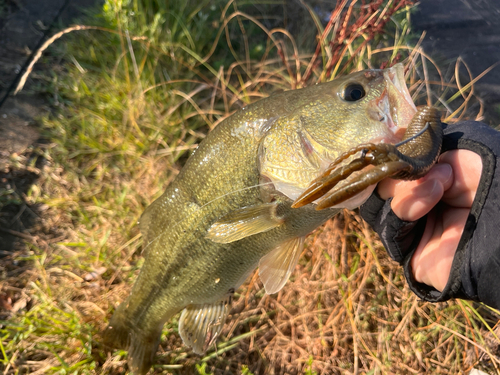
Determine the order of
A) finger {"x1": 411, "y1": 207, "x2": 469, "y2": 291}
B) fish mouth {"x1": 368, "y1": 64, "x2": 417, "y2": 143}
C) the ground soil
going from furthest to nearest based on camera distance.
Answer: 1. the ground soil
2. finger {"x1": 411, "y1": 207, "x2": 469, "y2": 291}
3. fish mouth {"x1": 368, "y1": 64, "x2": 417, "y2": 143}

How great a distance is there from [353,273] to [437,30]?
2914 mm

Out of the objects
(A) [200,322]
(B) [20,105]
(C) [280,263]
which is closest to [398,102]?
(C) [280,263]

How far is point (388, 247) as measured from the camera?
193 centimetres

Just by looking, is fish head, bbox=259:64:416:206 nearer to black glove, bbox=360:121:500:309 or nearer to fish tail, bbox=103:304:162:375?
black glove, bbox=360:121:500:309

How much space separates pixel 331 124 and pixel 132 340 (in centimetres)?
198

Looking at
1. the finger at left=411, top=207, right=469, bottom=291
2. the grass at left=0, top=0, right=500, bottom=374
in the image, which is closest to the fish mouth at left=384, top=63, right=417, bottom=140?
the finger at left=411, top=207, right=469, bottom=291

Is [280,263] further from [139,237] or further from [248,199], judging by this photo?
[139,237]

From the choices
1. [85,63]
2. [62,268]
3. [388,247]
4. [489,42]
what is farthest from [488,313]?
[85,63]

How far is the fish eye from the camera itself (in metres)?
1.51

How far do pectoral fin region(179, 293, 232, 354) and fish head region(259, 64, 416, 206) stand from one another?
1.09 metres

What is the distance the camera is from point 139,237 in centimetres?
310

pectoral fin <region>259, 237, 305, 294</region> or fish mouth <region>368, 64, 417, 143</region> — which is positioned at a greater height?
fish mouth <region>368, 64, 417, 143</region>

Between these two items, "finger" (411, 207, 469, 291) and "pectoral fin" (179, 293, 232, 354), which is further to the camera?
"pectoral fin" (179, 293, 232, 354)

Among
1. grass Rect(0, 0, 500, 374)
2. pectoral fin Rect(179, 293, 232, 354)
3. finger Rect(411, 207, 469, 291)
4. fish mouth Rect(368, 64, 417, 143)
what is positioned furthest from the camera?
grass Rect(0, 0, 500, 374)
